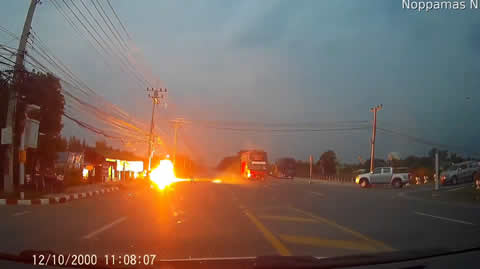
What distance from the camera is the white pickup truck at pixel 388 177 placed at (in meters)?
32.7

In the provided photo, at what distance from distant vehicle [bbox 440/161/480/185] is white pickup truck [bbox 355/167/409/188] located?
129 inches

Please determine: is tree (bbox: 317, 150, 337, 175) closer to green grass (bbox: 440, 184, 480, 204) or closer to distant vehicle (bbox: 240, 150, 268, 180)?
distant vehicle (bbox: 240, 150, 268, 180)

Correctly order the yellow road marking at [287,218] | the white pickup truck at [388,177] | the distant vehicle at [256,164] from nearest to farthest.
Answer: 1. the yellow road marking at [287,218]
2. the white pickup truck at [388,177]
3. the distant vehicle at [256,164]

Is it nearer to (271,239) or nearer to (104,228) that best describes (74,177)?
(104,228)

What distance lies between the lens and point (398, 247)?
6906mm

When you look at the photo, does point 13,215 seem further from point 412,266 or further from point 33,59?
point 412,266

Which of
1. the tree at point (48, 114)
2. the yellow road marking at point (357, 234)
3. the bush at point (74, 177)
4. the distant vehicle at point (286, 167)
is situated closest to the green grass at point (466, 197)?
the yellow road marking at point (357, 234)

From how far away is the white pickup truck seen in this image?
32.7 metres

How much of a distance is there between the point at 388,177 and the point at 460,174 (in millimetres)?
6016

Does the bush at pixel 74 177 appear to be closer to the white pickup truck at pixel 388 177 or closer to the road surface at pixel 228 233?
the road surface at pixel 228 233

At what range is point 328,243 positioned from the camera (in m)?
7.27

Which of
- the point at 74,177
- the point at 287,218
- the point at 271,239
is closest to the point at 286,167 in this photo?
the point at 74,177

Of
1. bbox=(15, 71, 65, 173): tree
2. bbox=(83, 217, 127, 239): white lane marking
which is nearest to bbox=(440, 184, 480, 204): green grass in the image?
bbox=(83, 217, 127, 239): white lane marking

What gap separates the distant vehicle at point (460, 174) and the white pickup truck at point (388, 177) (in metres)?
3.29
